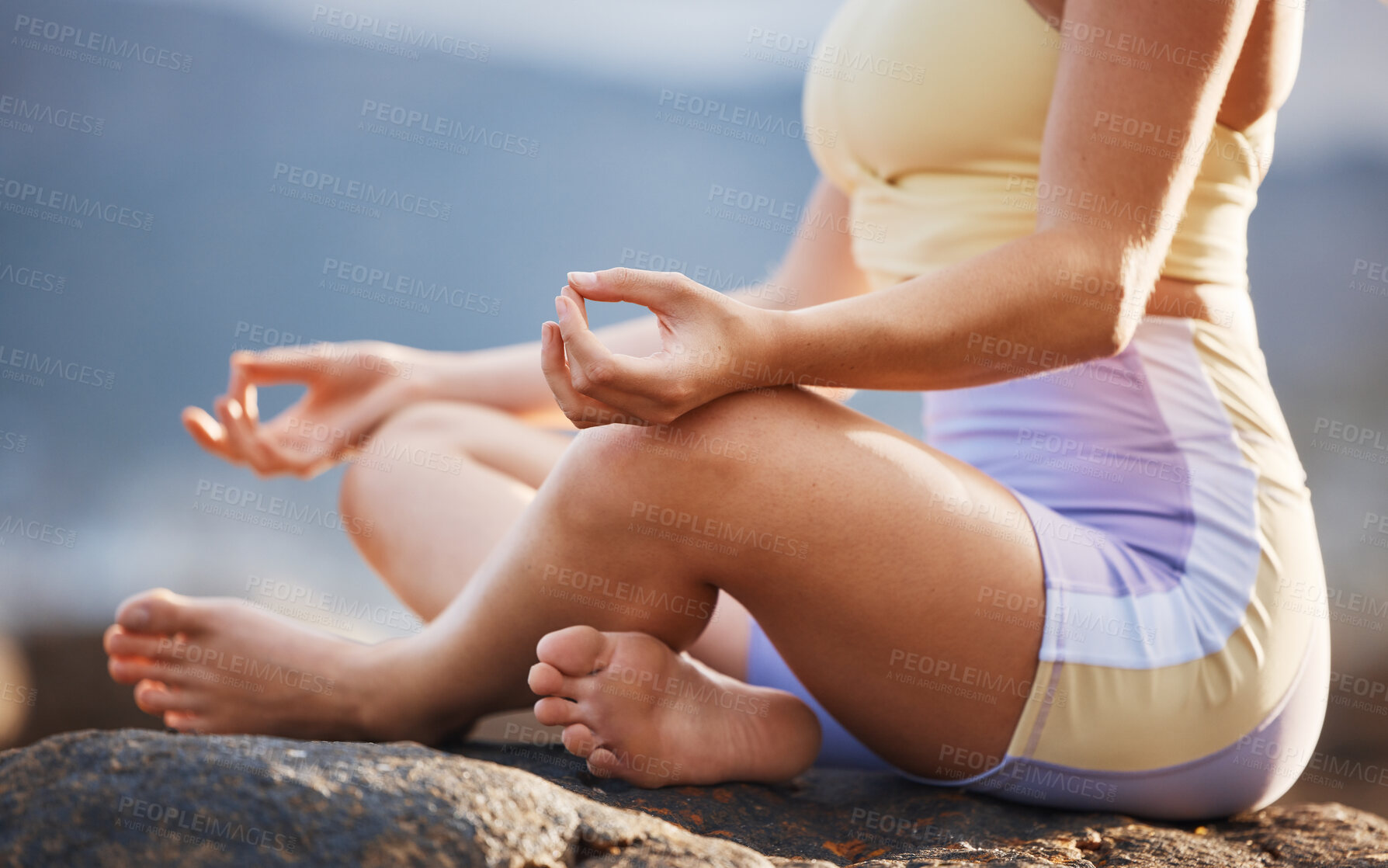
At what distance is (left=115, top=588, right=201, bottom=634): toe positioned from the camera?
0.82 metres

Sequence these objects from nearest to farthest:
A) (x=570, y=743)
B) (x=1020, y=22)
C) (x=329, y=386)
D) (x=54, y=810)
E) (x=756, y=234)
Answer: (x=54, y=810) < (x=570, y=743) < (x=1020, y=22) < (x=329, y=386) < (x=756, y=234)

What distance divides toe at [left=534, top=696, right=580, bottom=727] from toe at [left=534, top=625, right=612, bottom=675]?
0.02 metres

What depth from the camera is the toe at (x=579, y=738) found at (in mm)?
657

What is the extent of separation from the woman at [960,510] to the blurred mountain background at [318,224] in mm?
1966

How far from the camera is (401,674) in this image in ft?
2.46

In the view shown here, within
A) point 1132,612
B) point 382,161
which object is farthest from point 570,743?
point 382,161

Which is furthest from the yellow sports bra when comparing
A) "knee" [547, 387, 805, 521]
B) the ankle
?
the ankle

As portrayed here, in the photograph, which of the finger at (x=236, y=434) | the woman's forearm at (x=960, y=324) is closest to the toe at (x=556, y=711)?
the woman's forearm at (x=960, y=324)

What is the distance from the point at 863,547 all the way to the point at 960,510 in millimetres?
73

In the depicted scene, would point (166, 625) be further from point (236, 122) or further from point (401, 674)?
point (236, 122)

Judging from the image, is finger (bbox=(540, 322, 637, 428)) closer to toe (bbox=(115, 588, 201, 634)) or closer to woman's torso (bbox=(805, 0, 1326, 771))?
woman's torso (bbox=(805, 0, 1326, 771))

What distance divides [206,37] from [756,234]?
187cm

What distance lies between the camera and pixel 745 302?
45.2 inches

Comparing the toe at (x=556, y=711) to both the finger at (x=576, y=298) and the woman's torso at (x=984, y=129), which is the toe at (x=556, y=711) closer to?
the finger at (x=576, y=298)
